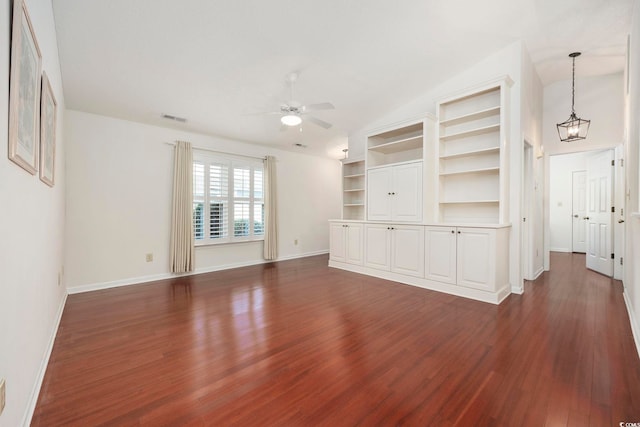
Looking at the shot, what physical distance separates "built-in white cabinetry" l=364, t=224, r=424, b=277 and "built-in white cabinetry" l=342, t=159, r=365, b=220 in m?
1.20

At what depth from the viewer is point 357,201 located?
19.6 feet

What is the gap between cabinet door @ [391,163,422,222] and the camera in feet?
13.5

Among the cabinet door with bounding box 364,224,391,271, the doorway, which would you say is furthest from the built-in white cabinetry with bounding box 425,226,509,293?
the doorway

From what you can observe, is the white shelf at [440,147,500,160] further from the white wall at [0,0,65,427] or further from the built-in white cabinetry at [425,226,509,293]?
the white wall at [0,0,65,427]

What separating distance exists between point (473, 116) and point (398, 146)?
128 centimetres

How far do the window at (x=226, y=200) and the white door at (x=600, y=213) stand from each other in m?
6.09

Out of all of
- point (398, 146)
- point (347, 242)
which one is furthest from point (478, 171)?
point (347, 242)

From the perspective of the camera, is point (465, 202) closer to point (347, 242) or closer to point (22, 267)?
point (347, 242)

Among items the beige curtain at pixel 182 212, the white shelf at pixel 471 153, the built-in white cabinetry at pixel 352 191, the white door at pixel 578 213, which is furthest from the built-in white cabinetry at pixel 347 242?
the white door at pixel 578 213

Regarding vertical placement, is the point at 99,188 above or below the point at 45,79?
below

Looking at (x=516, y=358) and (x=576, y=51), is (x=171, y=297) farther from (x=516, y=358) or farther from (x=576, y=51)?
(x=576, y=51)

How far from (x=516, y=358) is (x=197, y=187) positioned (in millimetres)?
4913

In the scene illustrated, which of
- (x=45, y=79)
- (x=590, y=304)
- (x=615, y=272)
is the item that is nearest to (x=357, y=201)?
(x=590, y=304)

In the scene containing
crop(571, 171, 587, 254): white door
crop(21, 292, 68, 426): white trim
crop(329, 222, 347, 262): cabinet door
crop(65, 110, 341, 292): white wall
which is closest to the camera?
crop(21, 292, 68, 426): white trim
